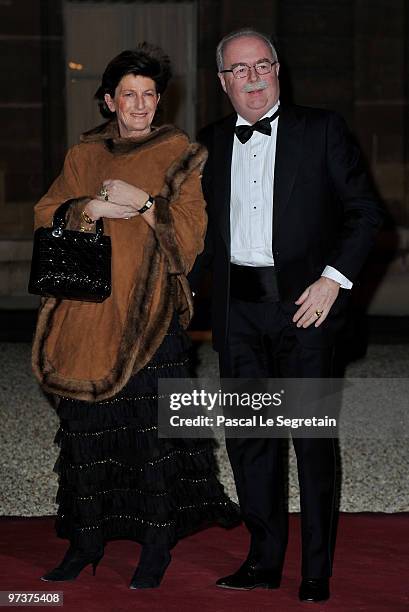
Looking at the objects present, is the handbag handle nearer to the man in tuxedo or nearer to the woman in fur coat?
the woman in fur coat

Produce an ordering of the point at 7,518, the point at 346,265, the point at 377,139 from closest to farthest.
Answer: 1. the point at 346,265
2. the point at 7,518
3. the point at 377,139

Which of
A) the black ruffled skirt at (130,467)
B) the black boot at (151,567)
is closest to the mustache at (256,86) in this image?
the black ruffled skirt at (130,467)

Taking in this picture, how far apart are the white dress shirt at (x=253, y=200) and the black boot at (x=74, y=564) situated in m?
1.27

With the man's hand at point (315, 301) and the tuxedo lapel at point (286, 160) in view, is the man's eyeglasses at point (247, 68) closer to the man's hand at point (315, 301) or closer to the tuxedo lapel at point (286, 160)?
the tuxedo lapel at point (286, 160)

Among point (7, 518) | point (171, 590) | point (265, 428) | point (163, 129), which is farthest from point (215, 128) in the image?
point (7, 518)

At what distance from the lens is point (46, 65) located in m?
17.2

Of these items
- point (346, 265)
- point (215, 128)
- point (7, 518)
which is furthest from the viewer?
point (7, 518)

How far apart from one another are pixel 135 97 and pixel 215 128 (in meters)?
0.37

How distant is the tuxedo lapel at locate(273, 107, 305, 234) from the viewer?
4.86 meters

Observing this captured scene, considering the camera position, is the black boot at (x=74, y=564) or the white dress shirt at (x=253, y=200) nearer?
the white dress shirt at (x=253, y=200)

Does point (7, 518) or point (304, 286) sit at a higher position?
point (304, 286)

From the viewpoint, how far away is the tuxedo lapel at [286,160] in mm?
4859

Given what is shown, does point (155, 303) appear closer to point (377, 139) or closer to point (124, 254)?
point (124, 254)

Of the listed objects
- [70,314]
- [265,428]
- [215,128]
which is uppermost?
[215,128]
